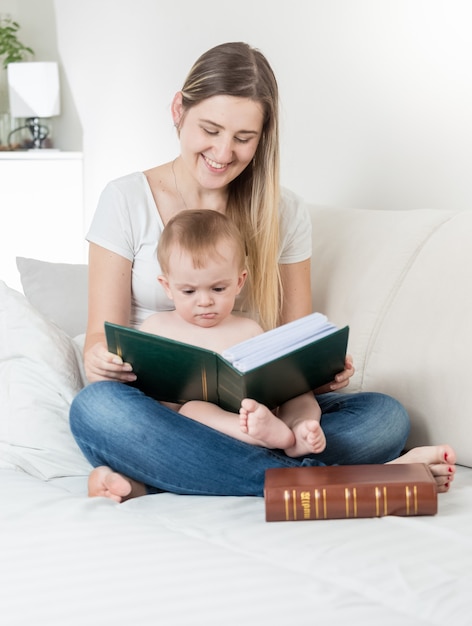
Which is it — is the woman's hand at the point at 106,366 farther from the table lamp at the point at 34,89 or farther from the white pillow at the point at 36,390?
the table lamp at the point at 34,89

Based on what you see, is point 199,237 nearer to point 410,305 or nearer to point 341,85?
point 410,305

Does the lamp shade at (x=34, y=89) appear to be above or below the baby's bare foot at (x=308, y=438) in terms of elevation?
above

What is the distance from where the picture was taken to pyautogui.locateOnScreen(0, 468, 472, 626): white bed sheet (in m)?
0.97

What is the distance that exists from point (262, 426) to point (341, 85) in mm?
1351

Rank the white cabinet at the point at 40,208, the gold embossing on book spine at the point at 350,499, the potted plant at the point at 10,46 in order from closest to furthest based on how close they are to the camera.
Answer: the gold embossing on book spine at the point at 350,499 → the white cabinet at the point at 40,208 → the potted plant at the point at 10,46

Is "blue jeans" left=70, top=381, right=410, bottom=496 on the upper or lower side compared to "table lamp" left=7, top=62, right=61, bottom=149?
lower

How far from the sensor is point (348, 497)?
4.08 feet

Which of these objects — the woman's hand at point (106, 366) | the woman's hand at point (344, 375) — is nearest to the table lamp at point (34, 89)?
the woman's hand at point (106, 366)

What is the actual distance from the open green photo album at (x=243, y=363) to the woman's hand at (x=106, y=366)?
12 mm

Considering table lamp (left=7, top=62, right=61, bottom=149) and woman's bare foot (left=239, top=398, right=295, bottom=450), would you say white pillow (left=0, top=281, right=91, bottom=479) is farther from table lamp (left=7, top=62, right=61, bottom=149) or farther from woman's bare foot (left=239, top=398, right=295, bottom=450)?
table lamp (left=7, top=62, right=61, bottom=149)

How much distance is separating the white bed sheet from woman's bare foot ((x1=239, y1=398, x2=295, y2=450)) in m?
0.10

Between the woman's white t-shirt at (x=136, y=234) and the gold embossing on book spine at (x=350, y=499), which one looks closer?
the gold embossing on book spine at (x=350, y=499)

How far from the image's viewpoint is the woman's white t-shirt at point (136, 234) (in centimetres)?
173

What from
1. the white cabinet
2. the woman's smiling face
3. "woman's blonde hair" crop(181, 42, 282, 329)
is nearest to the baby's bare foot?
"woman's blonde hair" crop(181, 42, 282, 329)
